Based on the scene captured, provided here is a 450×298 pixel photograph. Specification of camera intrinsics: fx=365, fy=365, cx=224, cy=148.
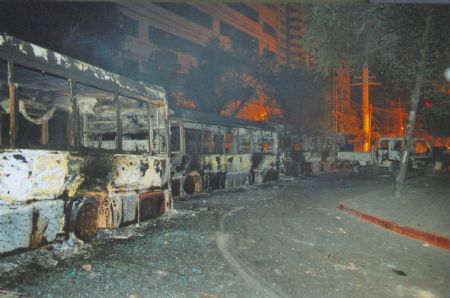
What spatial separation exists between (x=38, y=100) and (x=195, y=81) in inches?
951

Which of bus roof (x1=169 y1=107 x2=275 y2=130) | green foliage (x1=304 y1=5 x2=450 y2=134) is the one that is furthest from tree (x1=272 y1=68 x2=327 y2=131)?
green foliage (x1=304 y1=5 x2=450 y2=134)

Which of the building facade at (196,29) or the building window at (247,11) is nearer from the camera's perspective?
the building facade at (196,29)

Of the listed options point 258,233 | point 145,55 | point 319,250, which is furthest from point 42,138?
point 145,55

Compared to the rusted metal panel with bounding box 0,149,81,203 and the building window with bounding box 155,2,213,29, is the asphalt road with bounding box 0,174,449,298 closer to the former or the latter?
the rusted metal panel with bounding box 0,149,81,203

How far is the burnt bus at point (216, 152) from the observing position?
1220 centimetres

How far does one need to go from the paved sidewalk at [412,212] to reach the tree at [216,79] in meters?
19.8

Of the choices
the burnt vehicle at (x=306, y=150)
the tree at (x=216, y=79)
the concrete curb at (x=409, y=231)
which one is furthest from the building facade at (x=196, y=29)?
the concrete curb at (x=409, y=231)

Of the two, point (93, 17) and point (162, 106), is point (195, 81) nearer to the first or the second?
point (93, 17)

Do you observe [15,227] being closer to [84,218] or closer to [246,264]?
[84,218]

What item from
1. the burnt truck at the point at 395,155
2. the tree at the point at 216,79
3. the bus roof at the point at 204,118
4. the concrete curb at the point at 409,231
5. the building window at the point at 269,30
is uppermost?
the building window at the point at 269,30

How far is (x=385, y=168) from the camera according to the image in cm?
2228

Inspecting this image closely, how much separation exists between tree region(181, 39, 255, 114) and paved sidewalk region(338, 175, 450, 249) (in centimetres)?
1980

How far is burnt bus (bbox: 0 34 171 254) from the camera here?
4.59m

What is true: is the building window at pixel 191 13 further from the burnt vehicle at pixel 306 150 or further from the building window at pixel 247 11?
the burnt vehicle at pixel 306 150
